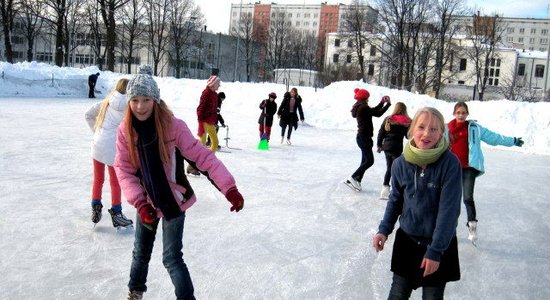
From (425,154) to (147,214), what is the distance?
4.92 ft

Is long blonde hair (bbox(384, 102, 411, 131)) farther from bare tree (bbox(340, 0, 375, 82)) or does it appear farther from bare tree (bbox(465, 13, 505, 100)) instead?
bare tree (bbox(465, 13, 505, 100))

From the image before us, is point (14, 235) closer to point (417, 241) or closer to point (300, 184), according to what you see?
point (417, 241)

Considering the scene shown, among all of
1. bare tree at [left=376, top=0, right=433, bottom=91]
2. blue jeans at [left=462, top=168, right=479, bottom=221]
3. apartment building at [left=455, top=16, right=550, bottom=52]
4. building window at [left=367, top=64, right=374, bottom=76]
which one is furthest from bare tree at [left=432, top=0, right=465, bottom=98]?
apartment building at [left=455, top=16, right=550, bottom=52]

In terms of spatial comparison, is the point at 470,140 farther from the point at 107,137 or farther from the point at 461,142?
the point at 107,137

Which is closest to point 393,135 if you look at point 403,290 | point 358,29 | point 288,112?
point 403,290

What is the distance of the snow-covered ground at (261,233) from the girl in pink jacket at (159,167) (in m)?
0.81

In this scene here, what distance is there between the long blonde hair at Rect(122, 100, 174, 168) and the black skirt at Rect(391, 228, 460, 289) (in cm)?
139

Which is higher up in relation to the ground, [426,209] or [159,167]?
[159,167]

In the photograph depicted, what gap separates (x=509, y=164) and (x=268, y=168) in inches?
252

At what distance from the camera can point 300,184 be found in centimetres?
768

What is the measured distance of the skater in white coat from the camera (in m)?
4.45

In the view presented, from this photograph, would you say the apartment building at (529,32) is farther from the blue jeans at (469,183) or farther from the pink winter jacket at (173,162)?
the pink winter jacket at (173,162)

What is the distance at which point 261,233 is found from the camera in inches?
199

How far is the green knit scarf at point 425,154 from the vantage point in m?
2.50
